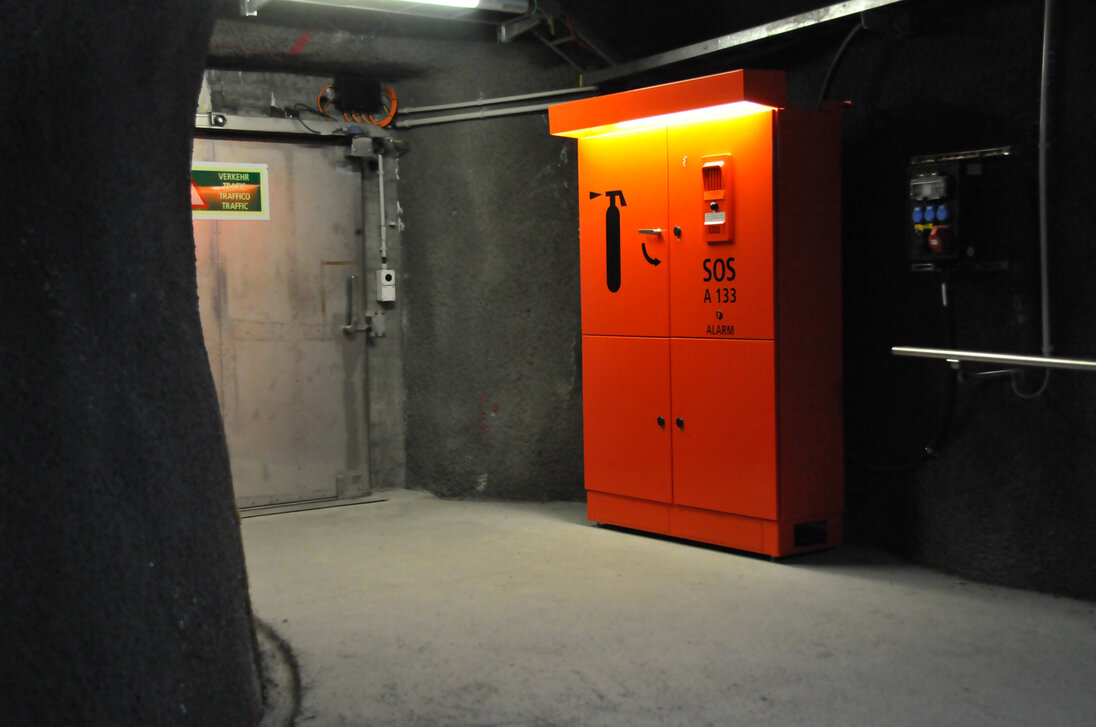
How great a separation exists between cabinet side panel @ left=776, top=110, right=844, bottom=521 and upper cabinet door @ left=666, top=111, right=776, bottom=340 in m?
0.07

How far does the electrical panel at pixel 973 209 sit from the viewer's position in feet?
14.8

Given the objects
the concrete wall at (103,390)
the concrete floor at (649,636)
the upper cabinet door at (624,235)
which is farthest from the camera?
the upper cabinet door at (624,235)

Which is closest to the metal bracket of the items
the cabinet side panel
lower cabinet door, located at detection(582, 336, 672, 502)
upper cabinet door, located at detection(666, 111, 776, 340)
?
lower cabinet door, located at detection(582, 336, 672, 502)

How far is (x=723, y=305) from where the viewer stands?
5.13 metres

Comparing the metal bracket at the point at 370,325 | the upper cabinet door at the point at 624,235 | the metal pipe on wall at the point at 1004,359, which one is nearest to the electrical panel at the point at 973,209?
the metal pipe on wall at the point at 1004,359

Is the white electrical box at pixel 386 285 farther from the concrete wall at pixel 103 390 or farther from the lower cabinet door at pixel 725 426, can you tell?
the concrete wall at pixel 103 390

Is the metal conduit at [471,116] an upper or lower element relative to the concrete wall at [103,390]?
upper

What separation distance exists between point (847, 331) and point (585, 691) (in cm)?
259

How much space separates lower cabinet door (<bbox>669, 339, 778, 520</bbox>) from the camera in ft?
16.3

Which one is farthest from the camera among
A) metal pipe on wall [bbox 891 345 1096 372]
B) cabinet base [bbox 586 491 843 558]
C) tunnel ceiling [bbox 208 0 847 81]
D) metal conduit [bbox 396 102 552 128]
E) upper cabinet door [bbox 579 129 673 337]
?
metal conduit [bbox 396 102 552 128]

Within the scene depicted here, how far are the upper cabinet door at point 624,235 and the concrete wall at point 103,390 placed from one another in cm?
287

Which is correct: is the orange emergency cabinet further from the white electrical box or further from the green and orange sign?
the green and orange sign

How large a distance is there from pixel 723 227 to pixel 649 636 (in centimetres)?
200

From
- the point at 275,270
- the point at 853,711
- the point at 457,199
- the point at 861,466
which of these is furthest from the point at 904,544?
the point at 275,270
